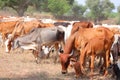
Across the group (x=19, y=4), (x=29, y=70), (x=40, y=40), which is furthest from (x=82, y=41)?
(x=19, y=4)

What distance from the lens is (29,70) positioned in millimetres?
11305

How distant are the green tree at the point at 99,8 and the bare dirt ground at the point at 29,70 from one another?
2026 inches

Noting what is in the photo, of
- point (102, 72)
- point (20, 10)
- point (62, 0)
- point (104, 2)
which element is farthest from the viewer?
point (104, 2)

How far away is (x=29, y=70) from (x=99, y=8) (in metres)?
60.4

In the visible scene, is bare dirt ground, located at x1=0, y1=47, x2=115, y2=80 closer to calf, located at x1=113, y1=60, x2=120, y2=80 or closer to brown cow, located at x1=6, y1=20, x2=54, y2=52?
calf, located at x1=113, y1=60, x2=120, y2=80

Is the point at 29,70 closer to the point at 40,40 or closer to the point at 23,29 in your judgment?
the point at 40,40

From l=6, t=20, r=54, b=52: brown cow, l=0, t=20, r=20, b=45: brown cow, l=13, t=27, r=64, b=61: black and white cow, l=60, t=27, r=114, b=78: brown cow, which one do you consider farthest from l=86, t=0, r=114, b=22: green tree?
l=60, t=27, r=114, b=78: brown cow

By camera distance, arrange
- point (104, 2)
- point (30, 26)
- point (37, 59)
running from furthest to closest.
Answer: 1. point (104, 2)
2. point (30, 26)
3. point (37, 59)

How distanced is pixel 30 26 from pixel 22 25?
1.45 feet

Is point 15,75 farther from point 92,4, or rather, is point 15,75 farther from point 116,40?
point 92,4

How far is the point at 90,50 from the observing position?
1038cm

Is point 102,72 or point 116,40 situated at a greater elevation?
point 116,40

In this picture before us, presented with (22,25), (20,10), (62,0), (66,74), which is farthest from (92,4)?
(66,74)

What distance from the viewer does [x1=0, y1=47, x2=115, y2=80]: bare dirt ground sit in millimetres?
10240
